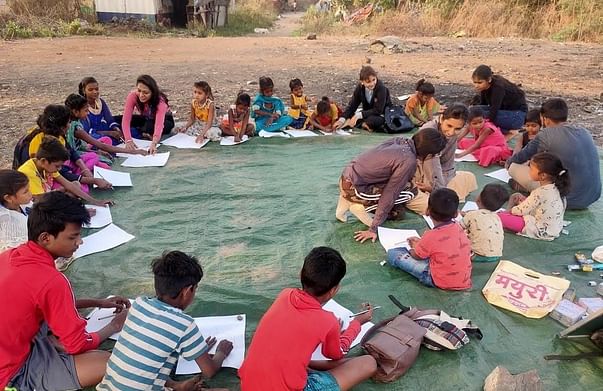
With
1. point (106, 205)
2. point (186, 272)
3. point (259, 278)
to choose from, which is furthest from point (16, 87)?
point (186, 272)

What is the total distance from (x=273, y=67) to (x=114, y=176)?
20.9 feet

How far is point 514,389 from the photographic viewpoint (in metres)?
2.15

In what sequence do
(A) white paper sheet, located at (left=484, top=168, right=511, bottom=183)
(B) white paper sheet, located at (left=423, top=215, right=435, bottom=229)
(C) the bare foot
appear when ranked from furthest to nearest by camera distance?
(C) the bare foot → (A) white paper sheet, located at (left=484, top=168, right=511, bottom=183) → (B) white paper sheet, located at (left=423, top=215, right=435, bottom=229)

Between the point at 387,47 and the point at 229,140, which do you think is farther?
the point at 387,47

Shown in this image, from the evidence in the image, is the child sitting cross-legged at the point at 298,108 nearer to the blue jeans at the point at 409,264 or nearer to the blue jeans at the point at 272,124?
the blue jeans at the point at 272,124

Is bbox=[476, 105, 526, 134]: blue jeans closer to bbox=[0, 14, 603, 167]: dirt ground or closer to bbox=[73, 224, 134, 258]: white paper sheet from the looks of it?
bbox=[0, 14, 603, 167]: dirt ground

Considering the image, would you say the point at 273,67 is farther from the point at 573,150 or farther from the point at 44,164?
the point at 44,164

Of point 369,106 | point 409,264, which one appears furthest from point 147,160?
point 409,264

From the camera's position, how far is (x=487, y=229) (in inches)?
126

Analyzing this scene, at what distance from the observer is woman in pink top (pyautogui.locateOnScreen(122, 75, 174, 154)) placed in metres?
5.03

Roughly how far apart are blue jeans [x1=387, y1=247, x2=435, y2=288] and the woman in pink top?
9.52ft

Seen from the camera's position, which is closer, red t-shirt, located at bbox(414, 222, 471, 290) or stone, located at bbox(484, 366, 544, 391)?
stone, located at bbox(484, 366, 544, 391)

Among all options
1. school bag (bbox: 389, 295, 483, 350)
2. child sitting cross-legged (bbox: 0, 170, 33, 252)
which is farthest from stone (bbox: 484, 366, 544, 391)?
child sitting cross-legged (bbox: 0, 170, 33, 252)

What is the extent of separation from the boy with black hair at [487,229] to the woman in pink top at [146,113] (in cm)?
323
